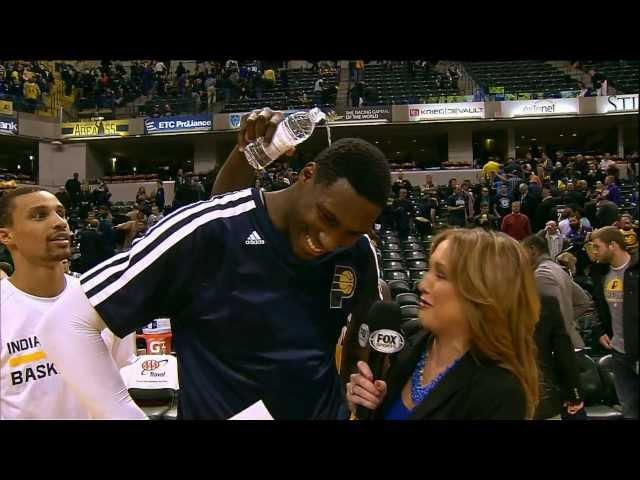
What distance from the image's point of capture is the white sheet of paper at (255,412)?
1104 millimetres

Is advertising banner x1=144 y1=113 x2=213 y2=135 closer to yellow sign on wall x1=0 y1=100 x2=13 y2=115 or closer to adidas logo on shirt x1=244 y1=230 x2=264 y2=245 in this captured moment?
yellow sign on wall x1=0 y1=100 x2=13 y2=115

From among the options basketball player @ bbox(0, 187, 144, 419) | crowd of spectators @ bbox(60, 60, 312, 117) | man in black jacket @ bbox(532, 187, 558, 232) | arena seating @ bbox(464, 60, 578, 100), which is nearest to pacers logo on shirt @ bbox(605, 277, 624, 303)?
basketball player @ bbox(0, 187, 144, 419)

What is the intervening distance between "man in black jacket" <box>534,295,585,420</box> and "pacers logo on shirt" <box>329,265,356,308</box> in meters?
1.53

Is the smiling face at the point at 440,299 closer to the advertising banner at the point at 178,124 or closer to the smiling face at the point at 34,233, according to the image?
the smiling face at the point at 34,233

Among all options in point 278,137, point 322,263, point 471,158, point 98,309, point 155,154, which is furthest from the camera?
point 471,158

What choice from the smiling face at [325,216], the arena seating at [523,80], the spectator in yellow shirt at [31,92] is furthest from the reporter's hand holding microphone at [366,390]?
the arena seating at [523,80]

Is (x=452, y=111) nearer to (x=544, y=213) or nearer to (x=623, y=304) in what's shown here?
(x=544, y=213)

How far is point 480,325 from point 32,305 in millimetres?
1284

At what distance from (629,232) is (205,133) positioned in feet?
41.7

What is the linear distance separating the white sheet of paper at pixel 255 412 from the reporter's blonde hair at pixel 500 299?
0.41 metres

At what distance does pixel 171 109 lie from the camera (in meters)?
13.4
